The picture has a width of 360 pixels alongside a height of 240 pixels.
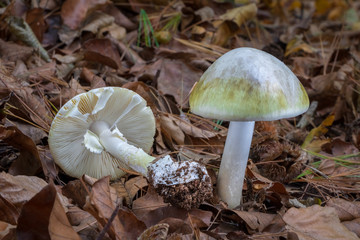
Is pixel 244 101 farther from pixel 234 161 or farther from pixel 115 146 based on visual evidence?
pixel 115 146

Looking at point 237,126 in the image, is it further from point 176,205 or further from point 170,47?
point 170,47

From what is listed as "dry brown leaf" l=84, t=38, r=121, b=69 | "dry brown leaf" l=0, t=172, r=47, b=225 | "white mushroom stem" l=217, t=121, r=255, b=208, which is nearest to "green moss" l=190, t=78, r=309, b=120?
"white mushroom stem" l=217, t=121, r=255, b=208

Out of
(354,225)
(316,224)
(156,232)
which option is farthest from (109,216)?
(354,225)

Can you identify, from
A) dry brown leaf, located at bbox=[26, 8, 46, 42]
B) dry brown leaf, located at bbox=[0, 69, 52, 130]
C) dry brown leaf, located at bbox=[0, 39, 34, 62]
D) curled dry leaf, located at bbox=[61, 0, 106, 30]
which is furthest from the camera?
curled dry leaf, located at bbox=[61, 0, 106, 30]

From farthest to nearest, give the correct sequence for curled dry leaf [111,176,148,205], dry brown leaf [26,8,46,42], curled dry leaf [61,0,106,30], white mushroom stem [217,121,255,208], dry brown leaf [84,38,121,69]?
1. curled dry leaf [61,0,106,30]
2. dry brown leaf [26,8,46,42]
3. dry brown leaf [84,38,121,69]
4. curled dry leaf [111,176,148,205]
5. white mushroom stem [217,121,255,208]

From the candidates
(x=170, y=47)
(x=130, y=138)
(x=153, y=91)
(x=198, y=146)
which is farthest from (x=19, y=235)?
(x=170, y=47)

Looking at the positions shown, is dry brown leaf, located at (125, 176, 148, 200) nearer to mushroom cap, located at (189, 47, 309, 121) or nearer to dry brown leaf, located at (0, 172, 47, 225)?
dry brown leaf, located at (0, 172, 47, 225)

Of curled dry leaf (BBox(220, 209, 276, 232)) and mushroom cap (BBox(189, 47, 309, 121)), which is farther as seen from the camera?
curled dry leaf (BBox(220, 209, 276, 232))

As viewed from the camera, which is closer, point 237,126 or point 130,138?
point 237,126
